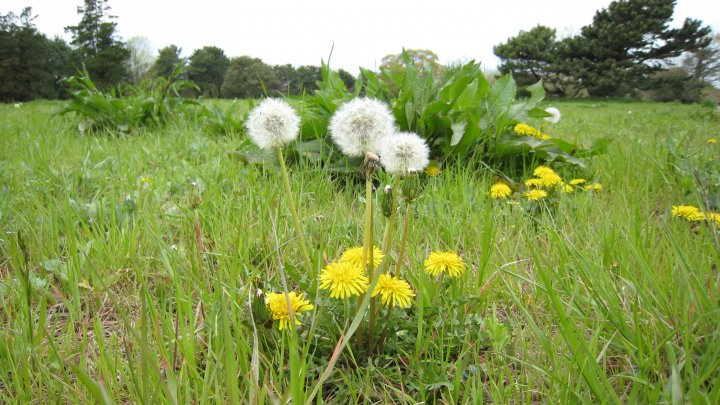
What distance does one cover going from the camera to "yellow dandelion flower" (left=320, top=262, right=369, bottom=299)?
801mm

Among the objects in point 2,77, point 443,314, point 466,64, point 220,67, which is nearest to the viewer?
point 443,314

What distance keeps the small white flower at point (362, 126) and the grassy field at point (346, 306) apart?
0.28 m

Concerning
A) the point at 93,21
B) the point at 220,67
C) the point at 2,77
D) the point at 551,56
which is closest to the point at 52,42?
the point at 93,21

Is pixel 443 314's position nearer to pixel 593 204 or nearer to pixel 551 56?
pixel 593 204

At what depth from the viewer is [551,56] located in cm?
2916

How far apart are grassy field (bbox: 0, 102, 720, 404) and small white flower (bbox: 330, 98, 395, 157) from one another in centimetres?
28

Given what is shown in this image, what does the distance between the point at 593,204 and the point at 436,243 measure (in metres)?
0.90

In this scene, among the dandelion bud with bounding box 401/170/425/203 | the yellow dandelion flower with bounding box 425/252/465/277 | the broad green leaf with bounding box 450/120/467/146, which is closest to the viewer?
the dandelion bud with bounding box 401/170/425/203

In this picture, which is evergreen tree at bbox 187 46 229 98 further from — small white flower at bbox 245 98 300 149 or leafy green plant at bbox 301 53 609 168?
small white flower at bbox 245 98 300 149

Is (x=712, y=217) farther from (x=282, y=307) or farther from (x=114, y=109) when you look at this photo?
(x=114, y=109)

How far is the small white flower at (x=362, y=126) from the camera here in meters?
0.94

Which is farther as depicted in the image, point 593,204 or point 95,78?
point 95,78

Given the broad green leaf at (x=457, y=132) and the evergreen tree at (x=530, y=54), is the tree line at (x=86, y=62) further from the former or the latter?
the broad green leaf at (x=457, y=132)

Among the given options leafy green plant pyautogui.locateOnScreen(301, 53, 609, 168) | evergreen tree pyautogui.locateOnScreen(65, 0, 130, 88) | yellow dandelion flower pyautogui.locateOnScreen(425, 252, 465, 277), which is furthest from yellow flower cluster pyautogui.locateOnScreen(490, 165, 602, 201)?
evergreen tree pyautogui.locateOnScreen(65, 0, 130, 88)
